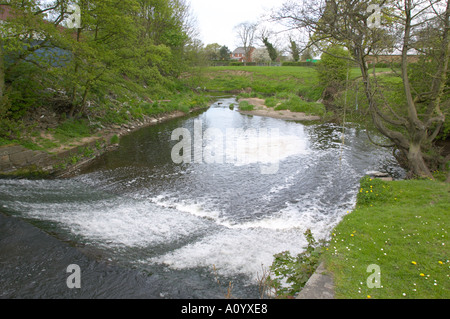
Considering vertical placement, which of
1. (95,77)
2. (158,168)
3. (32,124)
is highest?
(95,77)

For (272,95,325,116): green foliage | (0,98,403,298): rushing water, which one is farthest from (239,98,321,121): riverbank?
(0,98,403,298): rushing water

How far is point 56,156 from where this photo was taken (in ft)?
39.1

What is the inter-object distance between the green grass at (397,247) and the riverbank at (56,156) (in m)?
10.7

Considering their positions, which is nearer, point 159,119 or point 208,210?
point 208,210

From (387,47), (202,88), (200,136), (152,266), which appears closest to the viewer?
(152,266)

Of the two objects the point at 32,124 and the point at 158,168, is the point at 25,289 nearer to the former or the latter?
the point at 158,168

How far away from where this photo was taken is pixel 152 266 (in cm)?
577

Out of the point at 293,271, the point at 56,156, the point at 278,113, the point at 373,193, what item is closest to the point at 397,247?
the point at 293,271

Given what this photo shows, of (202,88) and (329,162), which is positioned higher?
(202,88)

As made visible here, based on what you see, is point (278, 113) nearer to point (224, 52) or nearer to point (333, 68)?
point (333, 68)

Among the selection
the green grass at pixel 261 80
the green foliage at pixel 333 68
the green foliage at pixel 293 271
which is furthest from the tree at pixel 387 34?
the green grass at pixel 261 80

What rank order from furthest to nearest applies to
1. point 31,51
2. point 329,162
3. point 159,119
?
point 159,119
point 329,162
point 31,51
